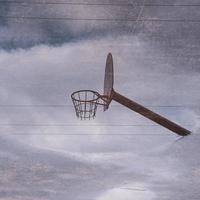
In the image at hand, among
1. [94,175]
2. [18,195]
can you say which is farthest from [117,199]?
[94,175]

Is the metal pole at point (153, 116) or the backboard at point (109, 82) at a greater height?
the backboard at point (109, 82)

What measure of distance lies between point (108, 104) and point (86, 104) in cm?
50

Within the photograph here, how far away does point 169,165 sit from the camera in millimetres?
53438

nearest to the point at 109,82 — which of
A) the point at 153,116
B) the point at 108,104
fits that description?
the point at 108,104

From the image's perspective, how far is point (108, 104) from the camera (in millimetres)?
8820

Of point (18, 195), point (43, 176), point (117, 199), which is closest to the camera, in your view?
point (43, 176)

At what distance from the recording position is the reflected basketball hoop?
8219mm

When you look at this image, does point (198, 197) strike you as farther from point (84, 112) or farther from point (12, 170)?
point (84, 112)

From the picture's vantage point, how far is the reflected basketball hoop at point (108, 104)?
8219mm

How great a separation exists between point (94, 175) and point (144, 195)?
133ft

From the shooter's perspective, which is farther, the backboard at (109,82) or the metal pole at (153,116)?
the backboard at (109,82)

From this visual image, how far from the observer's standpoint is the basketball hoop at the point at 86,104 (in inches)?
336

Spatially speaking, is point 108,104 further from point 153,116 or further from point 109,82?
point 153,116

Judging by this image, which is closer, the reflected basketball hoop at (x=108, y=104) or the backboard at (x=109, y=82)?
the reflected basketball hoop at (x=108, y=104)
